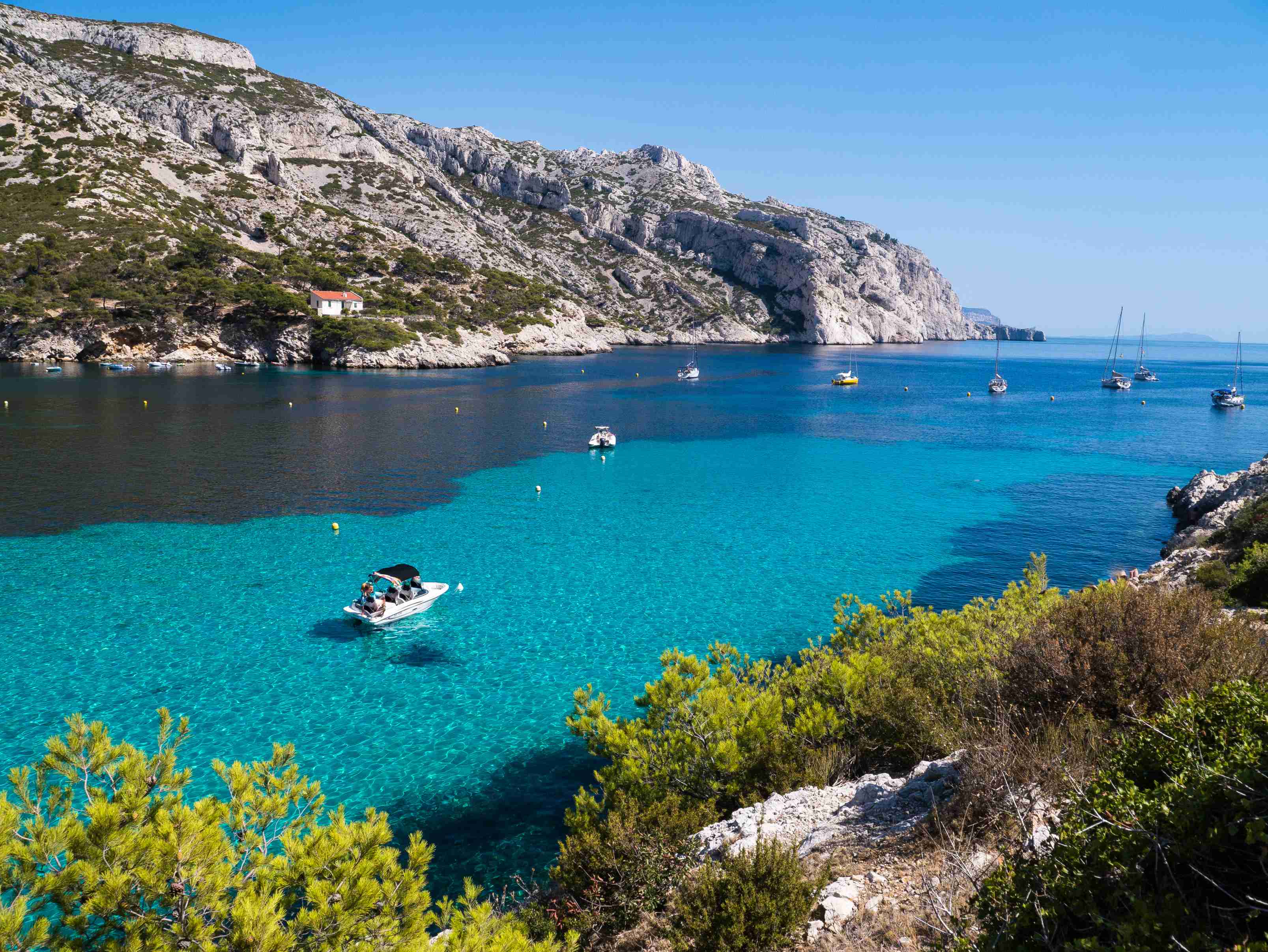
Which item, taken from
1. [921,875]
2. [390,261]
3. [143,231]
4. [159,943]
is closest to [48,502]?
[159,943]

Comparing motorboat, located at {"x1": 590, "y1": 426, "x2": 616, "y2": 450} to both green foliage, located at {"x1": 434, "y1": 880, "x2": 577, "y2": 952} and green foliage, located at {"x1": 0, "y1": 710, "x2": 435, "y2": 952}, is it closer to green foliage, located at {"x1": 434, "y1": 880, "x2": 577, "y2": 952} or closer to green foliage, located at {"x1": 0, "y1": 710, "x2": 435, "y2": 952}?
green foliage, located at {"x1": 434, "y1": 880, "x2": 577, "y2": 952}

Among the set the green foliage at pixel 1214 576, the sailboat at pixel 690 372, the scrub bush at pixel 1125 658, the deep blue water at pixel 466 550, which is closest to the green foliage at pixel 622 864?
the deep blue water at pixel 466 550

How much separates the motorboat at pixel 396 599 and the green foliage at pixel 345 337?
7806cm

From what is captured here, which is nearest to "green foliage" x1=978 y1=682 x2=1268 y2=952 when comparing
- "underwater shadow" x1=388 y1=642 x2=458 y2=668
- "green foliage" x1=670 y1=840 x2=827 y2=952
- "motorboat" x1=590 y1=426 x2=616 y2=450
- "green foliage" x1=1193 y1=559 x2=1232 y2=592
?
"green foliage" x1=670 y1=840 x2=827 y2=952

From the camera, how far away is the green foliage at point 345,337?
301 ft

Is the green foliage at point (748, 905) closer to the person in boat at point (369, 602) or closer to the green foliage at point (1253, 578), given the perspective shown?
the green foliage at point (1253, 578)


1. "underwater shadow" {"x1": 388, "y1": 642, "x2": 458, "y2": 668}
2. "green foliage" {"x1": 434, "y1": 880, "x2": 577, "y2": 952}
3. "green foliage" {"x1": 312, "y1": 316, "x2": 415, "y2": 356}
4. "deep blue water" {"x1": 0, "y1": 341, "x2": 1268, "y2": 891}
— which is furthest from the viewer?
"green foliage" {"x1": 312, "y1": 316, "x2": 415, "y2": 356}

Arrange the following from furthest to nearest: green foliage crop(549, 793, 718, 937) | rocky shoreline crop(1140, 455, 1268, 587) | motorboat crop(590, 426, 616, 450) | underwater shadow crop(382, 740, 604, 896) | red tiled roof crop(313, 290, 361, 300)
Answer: red tiled roof crop(313, 290, 361, 300) → motorboat crop(590, 426, 616, 450) → rocky shoreline crop(1140, 455, 1268, 587) → underwater shadow crop(382, 740, 604, 896) → green foliage crop(549, 793, 718, 937)

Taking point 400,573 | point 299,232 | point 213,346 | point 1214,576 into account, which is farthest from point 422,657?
point 299,232

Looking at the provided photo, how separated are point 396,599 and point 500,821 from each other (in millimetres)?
9801

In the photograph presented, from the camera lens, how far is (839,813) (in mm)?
8406

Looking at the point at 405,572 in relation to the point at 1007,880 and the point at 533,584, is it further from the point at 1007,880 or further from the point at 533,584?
the point at 1007,880

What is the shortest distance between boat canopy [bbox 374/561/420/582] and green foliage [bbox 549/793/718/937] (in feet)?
45.5

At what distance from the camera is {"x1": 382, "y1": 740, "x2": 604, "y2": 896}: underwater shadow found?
11047 mm
